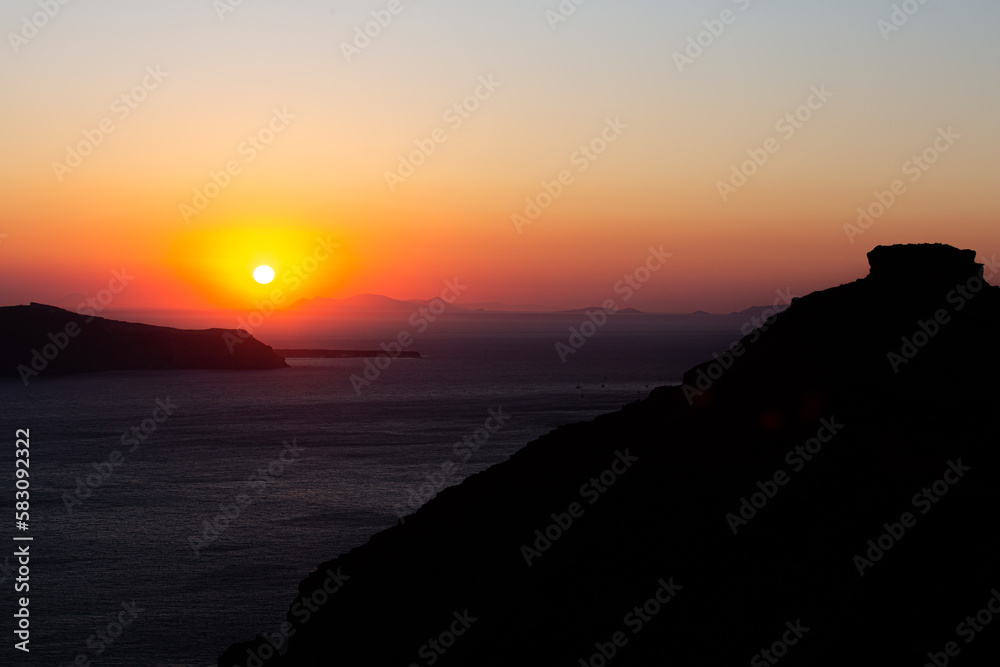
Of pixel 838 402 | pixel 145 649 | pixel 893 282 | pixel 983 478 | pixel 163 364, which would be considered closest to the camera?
pixel 983 478

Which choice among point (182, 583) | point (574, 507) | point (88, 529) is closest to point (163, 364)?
point (88, 529)

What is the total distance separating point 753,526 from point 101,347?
163665mm

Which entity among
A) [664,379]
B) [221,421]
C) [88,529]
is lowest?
[88,529]

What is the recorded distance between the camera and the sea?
33.9m

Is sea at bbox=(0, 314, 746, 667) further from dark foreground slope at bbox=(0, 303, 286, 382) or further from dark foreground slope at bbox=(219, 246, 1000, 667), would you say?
dark foreground slope at bbox=(0, 303, 286, 382)

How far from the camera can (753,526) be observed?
61.6ft

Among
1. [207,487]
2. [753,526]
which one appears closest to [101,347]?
[207,487]

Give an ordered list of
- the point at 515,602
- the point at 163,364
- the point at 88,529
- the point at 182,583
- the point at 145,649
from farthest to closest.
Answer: the point at 163,364 < the point at 88,529 < the point at 182,583 < the point at 145,649 < the point at 515,602

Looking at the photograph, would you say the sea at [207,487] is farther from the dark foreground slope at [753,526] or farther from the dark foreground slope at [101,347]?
the dark foreground slope at [101,347]

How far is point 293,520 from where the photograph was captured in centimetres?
4956

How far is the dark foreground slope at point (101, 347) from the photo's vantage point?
502ft

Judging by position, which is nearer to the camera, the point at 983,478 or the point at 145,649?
the point at 983,478

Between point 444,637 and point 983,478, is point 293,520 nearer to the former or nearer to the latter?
point 444,637

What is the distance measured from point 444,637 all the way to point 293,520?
32145mm
